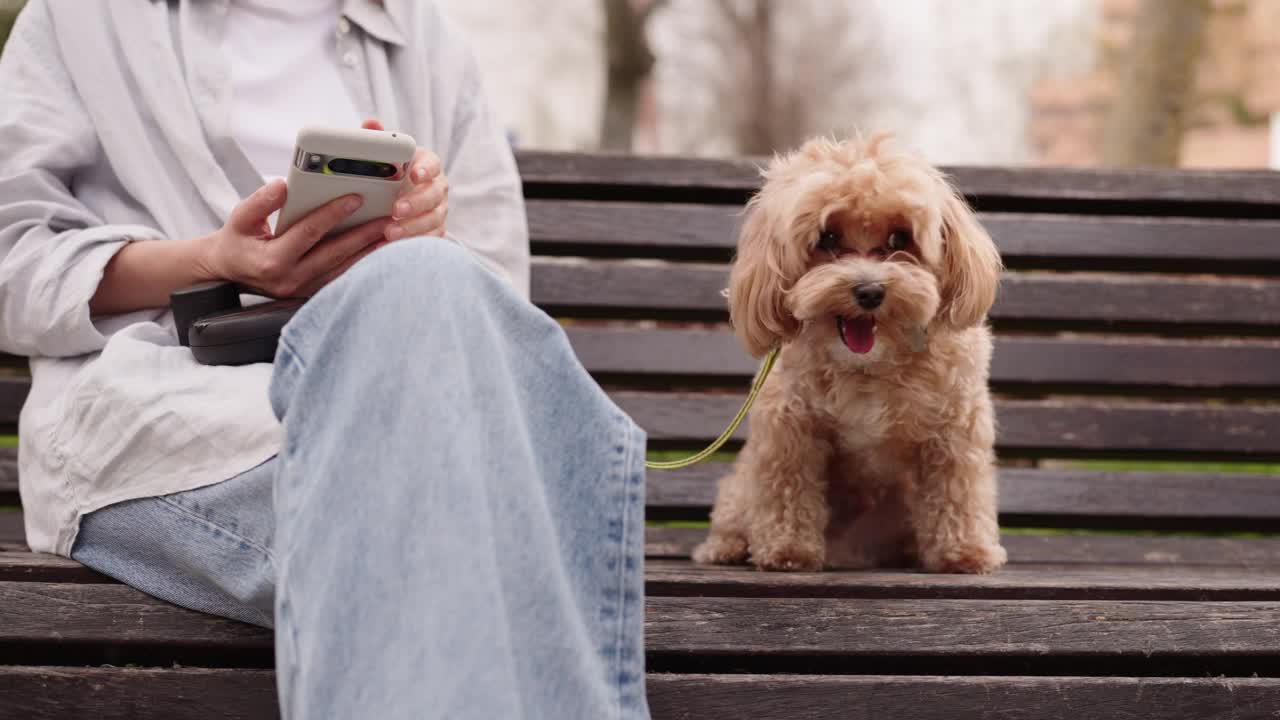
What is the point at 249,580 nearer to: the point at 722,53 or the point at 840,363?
the point at 840,363

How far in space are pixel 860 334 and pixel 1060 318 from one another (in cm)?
104

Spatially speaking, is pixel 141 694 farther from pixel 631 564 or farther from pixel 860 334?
pixel 860 334

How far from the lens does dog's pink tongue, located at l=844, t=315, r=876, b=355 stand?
2146 millimetres

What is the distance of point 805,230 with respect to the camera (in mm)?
2197

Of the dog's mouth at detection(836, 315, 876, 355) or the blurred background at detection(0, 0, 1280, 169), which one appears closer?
the dog's mouth at detection(836, 315, 876, 355)

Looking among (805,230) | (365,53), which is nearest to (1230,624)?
(805,230)

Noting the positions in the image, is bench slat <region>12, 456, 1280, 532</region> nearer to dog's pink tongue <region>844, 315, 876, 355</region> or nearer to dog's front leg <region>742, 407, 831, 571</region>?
dog's front leg <region>742, 407, 831, 571</region>

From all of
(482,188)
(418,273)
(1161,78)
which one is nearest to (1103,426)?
(482,188)

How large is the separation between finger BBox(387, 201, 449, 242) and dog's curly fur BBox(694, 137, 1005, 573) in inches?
24.9

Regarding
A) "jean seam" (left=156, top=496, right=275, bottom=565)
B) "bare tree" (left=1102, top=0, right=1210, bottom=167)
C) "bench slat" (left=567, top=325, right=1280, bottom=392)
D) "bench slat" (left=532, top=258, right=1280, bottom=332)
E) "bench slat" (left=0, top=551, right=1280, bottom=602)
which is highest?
"bare tree" (left=1102, top=0, right=1210, bottom=167)

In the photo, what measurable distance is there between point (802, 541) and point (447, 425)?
119 cm

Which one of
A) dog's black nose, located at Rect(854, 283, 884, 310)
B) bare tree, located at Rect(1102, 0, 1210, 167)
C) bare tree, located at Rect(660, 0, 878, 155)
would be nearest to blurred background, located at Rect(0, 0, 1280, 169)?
bare tree, located at Rect(660, 0, 878, 155)

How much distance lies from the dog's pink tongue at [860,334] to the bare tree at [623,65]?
6.85 m

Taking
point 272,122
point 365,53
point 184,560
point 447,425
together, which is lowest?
point 184,560
